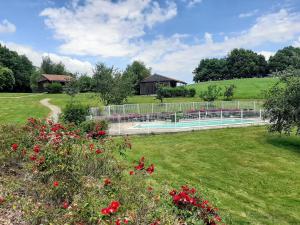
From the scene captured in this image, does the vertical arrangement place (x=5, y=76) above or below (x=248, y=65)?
below

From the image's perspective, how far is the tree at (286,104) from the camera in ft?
46.2

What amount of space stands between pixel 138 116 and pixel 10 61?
200 feet

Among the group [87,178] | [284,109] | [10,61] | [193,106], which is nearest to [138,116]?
[193,106]

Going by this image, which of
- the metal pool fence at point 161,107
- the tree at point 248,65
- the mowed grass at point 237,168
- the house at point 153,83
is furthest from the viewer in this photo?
the tree at point 248,65

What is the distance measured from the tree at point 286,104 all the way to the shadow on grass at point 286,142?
0.70m

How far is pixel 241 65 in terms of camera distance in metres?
93.5

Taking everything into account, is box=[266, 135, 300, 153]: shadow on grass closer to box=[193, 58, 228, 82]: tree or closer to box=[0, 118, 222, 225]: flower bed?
box=[0, 118, 222, 225]: flower bed

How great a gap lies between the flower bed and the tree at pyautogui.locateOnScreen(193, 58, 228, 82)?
311ft

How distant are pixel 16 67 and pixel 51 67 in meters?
13.6

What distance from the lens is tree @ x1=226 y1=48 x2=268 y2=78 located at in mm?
92062

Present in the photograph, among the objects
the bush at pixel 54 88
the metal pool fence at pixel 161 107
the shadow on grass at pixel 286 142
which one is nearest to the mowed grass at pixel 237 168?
the shadow on grass at pixel 286 142

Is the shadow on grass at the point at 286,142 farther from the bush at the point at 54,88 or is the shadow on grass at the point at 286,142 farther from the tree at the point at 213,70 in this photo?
the tree at the point at 213,70

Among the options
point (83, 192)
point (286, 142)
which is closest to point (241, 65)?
point (286, 142)

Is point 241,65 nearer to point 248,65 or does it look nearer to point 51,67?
point 248,65
